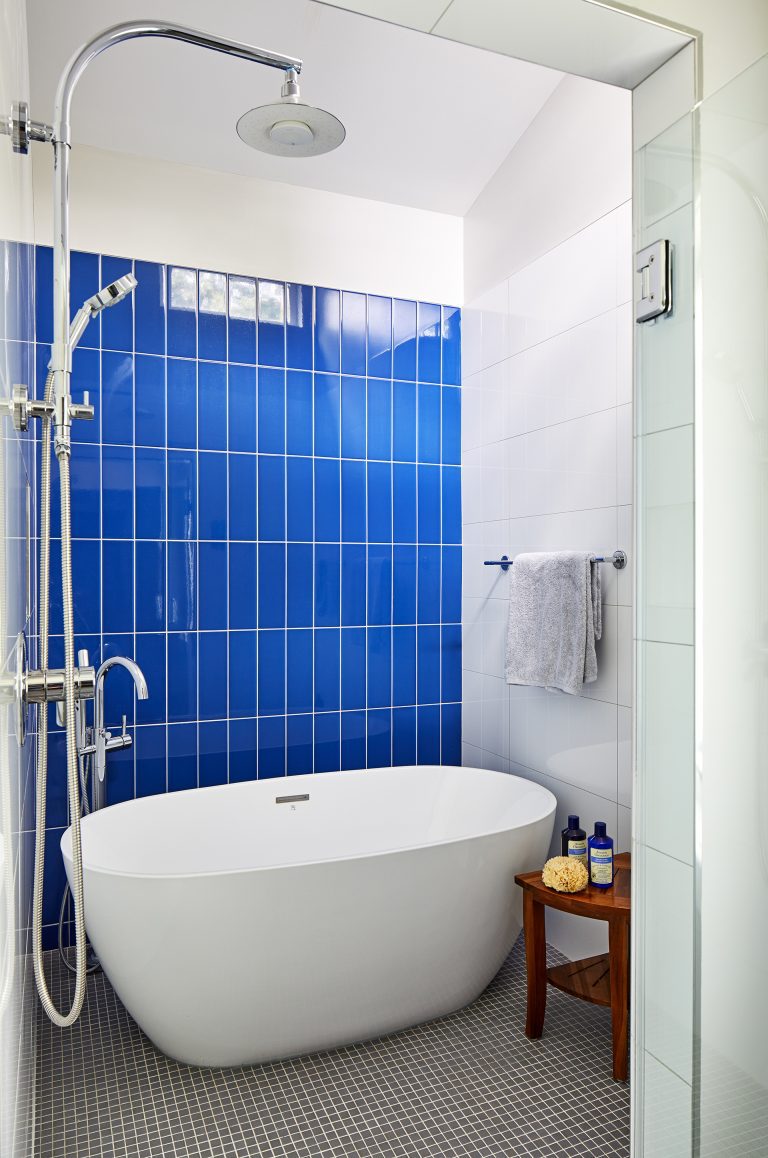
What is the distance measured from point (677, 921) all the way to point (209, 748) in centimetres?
207

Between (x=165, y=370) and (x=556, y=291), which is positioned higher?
(x=556, y=291)

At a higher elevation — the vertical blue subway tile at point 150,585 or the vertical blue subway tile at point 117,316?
the vertical blue subway tile at point 117,316

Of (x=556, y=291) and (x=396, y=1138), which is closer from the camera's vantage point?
(x=396, y=1138)

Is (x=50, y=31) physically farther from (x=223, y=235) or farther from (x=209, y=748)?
(x=209, y=748)

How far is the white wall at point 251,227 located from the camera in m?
2.79

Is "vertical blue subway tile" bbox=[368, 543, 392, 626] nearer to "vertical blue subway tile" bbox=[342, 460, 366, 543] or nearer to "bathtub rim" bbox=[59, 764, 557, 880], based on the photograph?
"vertical blue subway tile" bbox=[342, 460, 366, 543]

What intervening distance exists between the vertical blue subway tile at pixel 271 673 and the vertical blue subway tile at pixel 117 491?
648 millimetres

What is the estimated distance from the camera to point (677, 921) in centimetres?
121

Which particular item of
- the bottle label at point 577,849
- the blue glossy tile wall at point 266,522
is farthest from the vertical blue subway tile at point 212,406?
the bottle label at point 577,849

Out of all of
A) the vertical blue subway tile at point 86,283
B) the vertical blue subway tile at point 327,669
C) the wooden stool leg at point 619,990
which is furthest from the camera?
the vertical blue subway tile at point 327,669

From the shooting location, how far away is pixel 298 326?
3109mm

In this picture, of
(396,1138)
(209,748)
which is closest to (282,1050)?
(396,1138)

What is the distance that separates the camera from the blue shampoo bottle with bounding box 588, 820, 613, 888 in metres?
2.12

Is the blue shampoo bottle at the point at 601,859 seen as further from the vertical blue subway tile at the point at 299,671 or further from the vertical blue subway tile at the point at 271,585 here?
the vertical blue subway tile at the point at 271,585
